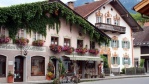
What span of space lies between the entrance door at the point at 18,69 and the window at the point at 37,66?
1.17 meters

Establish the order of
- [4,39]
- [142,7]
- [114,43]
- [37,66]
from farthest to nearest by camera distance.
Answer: [114,43]
[37,66]
[4,39]
[142,7]

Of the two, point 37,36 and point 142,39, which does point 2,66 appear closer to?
point 37,36

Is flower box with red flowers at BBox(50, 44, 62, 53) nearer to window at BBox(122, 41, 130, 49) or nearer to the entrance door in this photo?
the entrance door

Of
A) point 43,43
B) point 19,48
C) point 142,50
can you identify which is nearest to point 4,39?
point 19,48

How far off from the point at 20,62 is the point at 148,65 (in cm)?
3279

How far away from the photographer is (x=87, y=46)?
3678 cm

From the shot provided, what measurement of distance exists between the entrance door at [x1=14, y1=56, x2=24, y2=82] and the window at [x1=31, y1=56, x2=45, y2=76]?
45.9 inches

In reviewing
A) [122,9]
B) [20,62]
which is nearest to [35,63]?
[20,62]

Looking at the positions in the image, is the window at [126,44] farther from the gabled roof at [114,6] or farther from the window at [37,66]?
the window at [37,66]

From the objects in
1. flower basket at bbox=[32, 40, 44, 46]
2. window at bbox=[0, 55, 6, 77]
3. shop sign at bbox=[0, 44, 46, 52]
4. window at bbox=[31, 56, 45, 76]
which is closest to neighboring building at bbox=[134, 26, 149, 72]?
window at bbox=[31, 56, 45, 76]

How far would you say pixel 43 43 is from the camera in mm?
31969

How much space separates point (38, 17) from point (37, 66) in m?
4.81

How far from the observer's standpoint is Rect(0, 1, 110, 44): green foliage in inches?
1126

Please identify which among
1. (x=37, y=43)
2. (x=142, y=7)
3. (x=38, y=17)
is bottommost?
(x=142, y=7)
